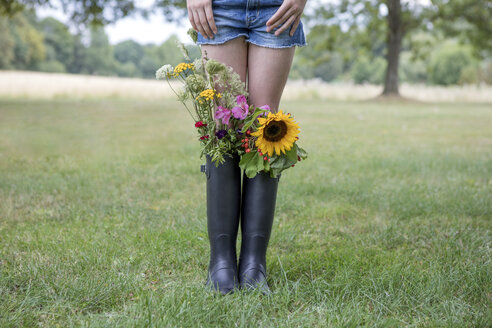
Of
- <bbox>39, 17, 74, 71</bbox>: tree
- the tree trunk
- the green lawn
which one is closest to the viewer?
the green lawn

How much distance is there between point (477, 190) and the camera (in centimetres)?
325

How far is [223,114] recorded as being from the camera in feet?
5.30

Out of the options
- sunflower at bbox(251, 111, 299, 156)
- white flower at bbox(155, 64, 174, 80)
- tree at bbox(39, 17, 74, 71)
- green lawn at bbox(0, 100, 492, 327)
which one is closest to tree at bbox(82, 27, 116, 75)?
tree at bbox(39, 17, 74, 71)

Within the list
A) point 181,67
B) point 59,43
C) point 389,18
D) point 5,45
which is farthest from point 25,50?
point 181,67

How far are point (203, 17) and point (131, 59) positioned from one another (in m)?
51.0

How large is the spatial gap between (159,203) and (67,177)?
44.0 inches

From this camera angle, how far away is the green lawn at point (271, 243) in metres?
1.48

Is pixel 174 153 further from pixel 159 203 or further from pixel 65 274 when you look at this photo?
pixel 65 274

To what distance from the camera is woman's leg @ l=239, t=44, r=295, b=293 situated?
166 centimetres

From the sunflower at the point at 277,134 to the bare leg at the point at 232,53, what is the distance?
0.85ft

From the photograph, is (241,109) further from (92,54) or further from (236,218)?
(92,54)

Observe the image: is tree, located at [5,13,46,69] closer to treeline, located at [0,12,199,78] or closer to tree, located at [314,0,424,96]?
treeline, located at [0,12,199,78]

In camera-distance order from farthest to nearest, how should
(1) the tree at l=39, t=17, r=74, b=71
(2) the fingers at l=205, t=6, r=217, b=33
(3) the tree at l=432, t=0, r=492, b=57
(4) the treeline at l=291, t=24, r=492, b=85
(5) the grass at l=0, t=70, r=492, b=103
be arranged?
(1) the tree at l=39, t=17, r=74, b=71 → (4) the treeline at l=291, t=24, r=492, b=85 → (3) the tree at l=432, t=0, r=492, b=57 → (5) the grass at l=0, t=70, r=492, b=103 → (2) the fingers at l=205, t=6, r=217, b=33

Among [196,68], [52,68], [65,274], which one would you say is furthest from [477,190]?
[52,68]
